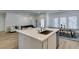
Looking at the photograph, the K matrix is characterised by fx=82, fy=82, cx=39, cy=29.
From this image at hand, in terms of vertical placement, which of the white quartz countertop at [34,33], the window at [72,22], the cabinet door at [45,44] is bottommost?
the cabinet door at [45,44]

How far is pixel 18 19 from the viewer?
4.76ft

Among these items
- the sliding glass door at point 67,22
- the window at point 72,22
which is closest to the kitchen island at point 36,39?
the sliding glass door at point 67,22

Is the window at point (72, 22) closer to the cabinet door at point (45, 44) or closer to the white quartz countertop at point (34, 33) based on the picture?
the white quartz countertop at point (34, 33)

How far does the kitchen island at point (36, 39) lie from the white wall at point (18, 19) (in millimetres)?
144

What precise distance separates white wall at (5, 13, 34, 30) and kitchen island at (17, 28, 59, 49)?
5.7 inches

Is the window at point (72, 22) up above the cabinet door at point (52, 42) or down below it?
above

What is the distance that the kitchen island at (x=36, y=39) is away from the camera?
4.62 ft

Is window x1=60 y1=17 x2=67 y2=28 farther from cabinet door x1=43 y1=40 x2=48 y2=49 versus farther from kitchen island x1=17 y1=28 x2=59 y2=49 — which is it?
cabinet door x1=43 y1=40 x2=48 y2=49

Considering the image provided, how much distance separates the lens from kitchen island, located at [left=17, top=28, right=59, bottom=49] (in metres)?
1.41

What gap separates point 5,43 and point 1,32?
20 centimetres

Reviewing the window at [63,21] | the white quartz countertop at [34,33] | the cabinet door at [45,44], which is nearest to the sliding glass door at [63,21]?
the window at [63,21]

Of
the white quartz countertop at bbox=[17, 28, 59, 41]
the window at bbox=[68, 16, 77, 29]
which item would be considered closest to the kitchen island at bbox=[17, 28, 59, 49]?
the white quartz countertop at bbox=[17, 28, 59, 41]
